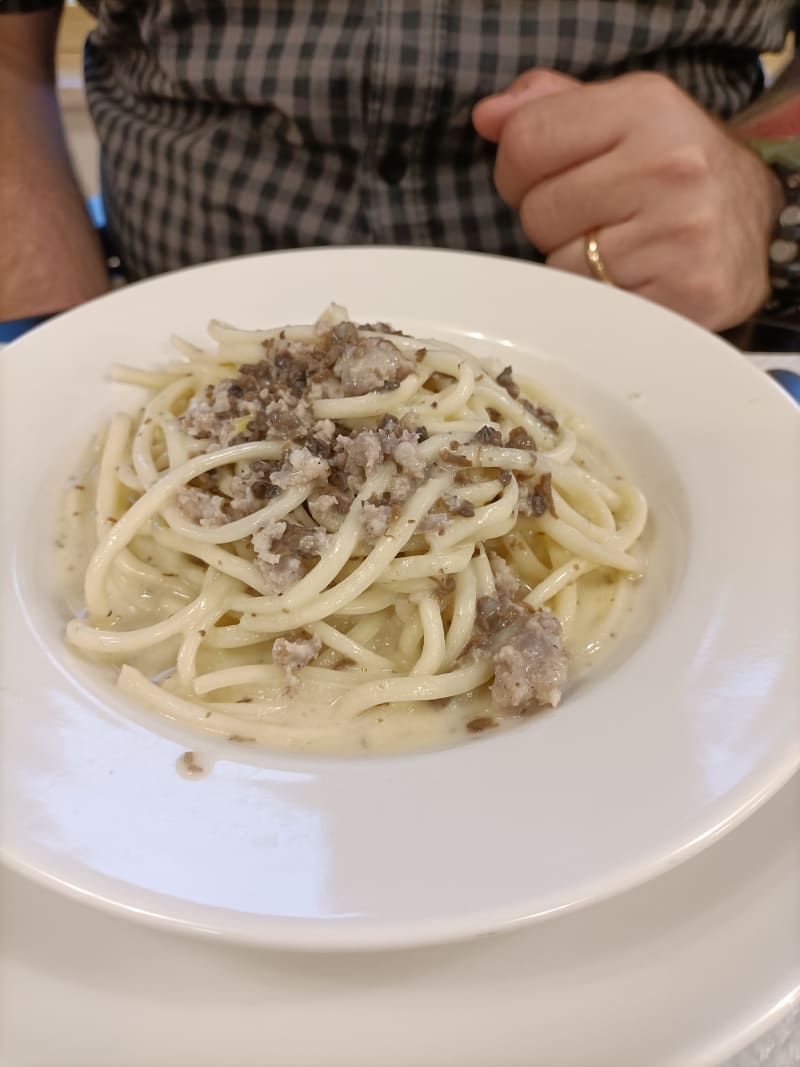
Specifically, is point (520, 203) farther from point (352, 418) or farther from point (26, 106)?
point (26, 106)

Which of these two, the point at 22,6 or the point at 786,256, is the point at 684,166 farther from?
the point at 22,6

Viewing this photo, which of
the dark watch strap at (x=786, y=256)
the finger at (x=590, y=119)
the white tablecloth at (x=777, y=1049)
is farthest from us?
the dark watch strap at (x=786, y=256)

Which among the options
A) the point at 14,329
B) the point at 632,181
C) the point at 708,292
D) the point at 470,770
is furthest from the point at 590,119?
the point at 470,770

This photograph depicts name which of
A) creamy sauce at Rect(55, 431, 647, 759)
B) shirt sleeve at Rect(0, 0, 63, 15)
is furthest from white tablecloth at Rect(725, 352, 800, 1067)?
shirt sleeve at Rect(0, 0, 63, 15)

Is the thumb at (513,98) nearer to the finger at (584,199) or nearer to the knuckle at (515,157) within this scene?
the knuckle at (515,157)

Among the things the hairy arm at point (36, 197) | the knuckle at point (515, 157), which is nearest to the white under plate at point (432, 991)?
the knuckle at point (515, 157)

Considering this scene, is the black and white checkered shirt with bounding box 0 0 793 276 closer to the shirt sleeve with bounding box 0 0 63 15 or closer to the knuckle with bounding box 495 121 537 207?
the shirt sleeve with bounding box 0 0 63 15

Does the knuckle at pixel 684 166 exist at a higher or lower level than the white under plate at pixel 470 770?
higher
